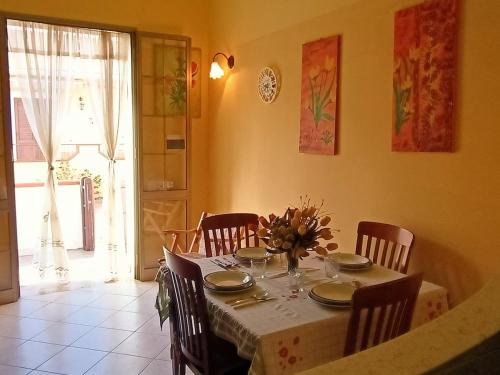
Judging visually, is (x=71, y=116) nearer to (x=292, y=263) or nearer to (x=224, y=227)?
(x=224, y=227)

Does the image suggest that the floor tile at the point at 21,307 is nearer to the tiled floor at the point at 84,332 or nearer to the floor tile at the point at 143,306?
the tiled floor at the point at 84,332

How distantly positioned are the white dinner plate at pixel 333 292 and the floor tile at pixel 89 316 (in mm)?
2131

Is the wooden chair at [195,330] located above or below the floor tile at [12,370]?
above

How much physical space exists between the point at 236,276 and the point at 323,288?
0.43 metres

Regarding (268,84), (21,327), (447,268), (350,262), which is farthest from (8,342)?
(447,268)

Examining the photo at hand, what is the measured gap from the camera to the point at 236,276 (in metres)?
2.12

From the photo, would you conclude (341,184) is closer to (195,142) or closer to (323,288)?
(323,288)

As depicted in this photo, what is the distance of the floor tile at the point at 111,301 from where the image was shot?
3.71 metres

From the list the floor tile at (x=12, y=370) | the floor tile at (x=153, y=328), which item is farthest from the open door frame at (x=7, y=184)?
the floor tile at (x=153, y=328)

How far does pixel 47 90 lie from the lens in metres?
3.99

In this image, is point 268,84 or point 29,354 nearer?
point 29,354

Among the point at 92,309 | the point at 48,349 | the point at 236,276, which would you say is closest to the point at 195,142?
the point at 92,309

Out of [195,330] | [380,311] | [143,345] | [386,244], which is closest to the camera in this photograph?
[380,311]

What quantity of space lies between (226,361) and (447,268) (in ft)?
4.08
